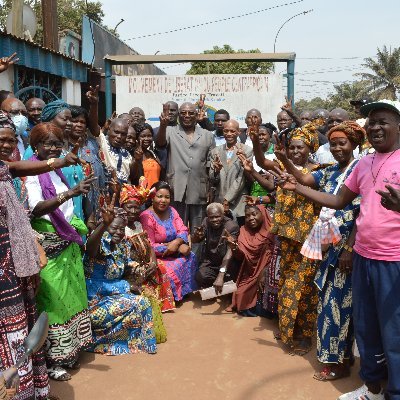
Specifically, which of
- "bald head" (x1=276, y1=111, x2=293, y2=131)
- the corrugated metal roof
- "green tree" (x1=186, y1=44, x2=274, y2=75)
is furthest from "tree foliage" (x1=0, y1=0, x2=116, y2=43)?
"bald head" (x1=276, y1=111, x2=293, y2=131)

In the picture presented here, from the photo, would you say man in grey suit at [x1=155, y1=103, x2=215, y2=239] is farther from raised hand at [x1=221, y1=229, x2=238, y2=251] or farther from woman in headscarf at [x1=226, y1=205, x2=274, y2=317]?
woman in headscarf at [x1=226, y1=205, x2=274, y2=317]

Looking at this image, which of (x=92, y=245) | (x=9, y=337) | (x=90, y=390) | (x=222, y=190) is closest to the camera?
(x=9, y=337)

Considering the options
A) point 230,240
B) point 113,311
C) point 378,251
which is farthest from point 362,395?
point 230,240

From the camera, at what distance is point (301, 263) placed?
4008 millimetres

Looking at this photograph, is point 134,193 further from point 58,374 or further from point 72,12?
point 72,12

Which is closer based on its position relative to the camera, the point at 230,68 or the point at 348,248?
the point at 348,248

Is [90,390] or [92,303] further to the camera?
[92,303]

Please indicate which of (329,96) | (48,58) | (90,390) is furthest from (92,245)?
(329,96)

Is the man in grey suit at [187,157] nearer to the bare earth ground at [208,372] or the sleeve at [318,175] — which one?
the bare earth ground at [208,372]

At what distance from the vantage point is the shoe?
10.4ft

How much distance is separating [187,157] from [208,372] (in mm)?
2698

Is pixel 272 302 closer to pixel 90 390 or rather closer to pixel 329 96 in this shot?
pixel 90 390

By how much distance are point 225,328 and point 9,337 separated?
236 centimetres

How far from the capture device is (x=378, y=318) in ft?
9.66
